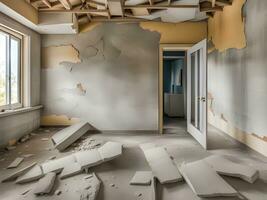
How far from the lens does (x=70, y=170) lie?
11.1ft

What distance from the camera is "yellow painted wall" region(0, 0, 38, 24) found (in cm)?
429

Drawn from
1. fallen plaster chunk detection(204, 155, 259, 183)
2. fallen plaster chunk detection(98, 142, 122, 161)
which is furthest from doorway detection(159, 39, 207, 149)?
fallen plaster chunk detection(98, 142, 122, 161)

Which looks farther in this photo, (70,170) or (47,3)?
(47,3)

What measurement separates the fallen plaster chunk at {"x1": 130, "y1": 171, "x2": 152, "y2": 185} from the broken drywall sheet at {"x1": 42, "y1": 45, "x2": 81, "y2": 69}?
396cm

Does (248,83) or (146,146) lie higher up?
(248,83)

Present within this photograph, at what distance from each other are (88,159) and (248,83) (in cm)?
311

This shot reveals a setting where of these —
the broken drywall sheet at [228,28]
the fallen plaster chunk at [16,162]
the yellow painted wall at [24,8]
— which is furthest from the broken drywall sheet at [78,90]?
the broken drywall sheet at [228,28]

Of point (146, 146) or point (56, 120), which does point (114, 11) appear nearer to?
point (146, 146)

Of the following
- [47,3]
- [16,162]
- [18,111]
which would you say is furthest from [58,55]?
[16,162]

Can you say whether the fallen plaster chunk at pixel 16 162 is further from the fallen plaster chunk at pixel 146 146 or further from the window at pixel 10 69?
the fallen plaster chunk at pixel 146 146

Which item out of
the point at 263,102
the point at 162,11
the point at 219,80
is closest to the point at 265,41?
the point at 263,102

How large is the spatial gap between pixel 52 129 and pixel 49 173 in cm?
321

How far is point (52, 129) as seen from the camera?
20.8 feet

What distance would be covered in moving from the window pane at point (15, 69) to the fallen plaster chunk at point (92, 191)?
332 cm
